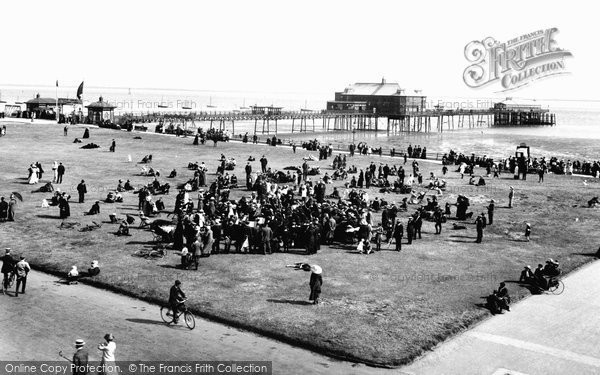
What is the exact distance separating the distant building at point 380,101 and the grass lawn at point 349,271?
295 feet

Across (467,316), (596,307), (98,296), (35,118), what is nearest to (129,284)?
(98,296)

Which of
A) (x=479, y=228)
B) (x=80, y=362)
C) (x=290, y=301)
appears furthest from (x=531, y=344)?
(x=479, y=228)

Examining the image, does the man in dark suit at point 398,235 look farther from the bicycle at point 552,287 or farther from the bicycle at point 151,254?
the bicycle at point 151,254

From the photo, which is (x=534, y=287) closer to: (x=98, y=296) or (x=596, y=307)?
(x=596, y=307)

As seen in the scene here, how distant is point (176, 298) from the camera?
16.9 meters

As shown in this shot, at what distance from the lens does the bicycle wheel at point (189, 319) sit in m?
16.8

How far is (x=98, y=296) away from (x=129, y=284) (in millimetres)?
1192

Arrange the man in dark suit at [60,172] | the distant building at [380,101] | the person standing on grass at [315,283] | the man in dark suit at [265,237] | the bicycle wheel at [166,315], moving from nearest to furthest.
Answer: the bicycle wheel at [166,315]
the person standing on grass at [315,283]
the man in dark suit at [265,237]
the man in dark suit at [60,172]
the distant building at [380,101]

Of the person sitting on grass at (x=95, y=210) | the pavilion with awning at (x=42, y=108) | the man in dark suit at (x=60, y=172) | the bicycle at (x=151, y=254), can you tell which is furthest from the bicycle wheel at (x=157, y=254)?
the pavilion with awning at (x=42, y=108)

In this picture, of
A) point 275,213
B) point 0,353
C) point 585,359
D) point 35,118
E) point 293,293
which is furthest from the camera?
point 35,118

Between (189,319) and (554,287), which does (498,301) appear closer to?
(554,287)

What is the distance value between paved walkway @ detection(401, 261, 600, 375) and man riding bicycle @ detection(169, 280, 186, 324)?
20.9ft

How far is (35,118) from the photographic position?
74000 millimetres

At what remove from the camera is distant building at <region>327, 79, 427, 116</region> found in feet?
424
